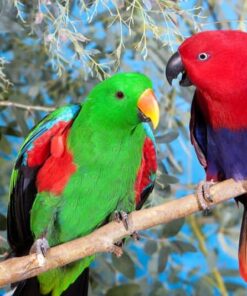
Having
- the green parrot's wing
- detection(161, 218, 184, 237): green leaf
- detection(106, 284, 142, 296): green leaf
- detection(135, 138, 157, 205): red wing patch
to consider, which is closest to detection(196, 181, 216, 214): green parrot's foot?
detection(135, 138, 157, 205): red wing patch

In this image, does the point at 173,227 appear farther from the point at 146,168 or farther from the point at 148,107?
the point at 148,107

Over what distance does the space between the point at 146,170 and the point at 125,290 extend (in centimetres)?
44

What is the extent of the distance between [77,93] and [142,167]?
18.2 inches

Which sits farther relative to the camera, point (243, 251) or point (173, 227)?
point (173, 227)

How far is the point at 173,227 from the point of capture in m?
1.42

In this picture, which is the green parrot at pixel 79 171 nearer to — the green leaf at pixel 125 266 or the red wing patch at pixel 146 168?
the red wing patch at pixel 146 168

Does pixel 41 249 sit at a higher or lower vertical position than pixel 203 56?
lower

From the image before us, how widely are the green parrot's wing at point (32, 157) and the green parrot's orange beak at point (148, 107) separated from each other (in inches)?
6.7

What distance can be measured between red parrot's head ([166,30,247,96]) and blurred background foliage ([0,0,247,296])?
0.55 feet

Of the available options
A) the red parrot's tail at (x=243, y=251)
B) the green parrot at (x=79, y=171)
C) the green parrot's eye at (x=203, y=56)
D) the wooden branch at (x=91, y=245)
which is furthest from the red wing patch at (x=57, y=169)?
the red parrot's tail at (x=243, y=251)

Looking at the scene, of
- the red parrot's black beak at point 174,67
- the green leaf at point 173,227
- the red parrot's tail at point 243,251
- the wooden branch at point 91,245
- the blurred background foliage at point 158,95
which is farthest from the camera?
the green leaf at point 173,227

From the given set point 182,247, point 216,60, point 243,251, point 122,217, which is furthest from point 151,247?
point 216,60

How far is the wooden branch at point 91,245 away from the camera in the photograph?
0.92 m

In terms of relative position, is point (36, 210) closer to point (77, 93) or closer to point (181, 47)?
point (181, 47)
